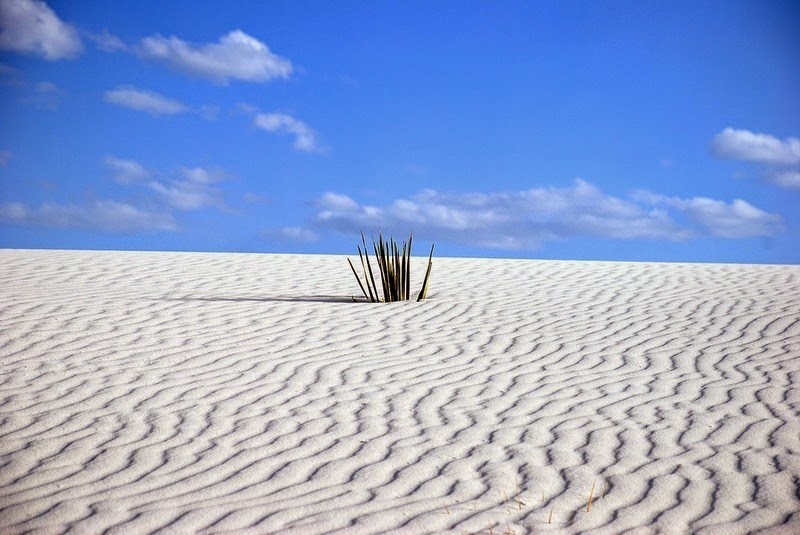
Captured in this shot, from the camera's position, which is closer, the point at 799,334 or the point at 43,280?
the point at 799,334

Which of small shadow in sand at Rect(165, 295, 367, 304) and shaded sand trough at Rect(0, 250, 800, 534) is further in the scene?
small shadow in sand at Rect(165, 295, 367, 304)

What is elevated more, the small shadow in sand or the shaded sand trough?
the small shadow in sand

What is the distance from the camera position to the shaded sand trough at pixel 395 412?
11.3 ft

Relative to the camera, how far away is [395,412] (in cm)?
488

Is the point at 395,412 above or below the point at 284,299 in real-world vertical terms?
below

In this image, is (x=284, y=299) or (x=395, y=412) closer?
(x=395, y=412)

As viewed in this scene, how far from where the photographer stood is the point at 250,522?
3.25 metres

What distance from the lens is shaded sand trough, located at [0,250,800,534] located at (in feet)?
11.3

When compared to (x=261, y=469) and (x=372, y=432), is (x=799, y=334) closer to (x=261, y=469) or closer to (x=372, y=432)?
(x=372, y=432)

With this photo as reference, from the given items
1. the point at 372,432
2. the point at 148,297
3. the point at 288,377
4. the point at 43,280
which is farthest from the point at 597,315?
the point at 43,280

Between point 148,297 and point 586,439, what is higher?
point 148,297

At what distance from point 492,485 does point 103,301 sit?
6.25 meters

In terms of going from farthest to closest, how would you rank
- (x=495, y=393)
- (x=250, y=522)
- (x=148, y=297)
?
(x=148, y=297) → (x=495, y=393) → (x=250, y=522)

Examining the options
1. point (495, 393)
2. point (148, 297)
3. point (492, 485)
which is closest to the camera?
point (492, 485)
